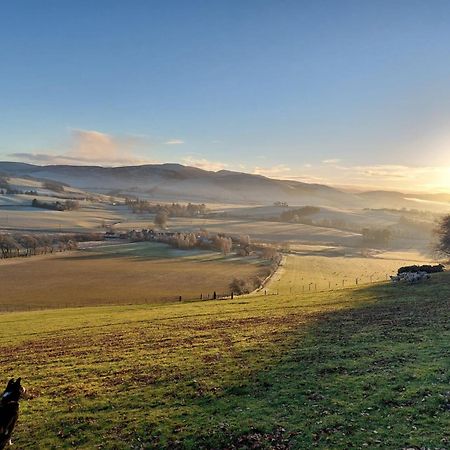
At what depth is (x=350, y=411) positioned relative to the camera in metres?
15.6

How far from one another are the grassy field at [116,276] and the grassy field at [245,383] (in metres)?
45.8

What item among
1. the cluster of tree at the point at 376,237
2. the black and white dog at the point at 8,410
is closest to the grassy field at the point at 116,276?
the black and white dog at the point at 8,410

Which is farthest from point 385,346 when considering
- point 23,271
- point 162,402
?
point 23,271

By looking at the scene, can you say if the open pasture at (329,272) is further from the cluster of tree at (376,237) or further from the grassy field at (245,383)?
the grassy field at (245,383)

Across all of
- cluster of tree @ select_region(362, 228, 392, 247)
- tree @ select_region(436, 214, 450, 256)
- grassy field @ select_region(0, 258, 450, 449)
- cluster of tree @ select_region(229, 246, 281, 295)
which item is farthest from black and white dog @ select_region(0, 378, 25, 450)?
cluster of tree @ select_region(362, 228, 392, 247)

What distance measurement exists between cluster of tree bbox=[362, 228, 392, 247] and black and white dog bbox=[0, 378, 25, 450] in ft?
570

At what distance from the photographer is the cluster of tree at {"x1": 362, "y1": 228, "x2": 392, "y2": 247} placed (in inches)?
6988

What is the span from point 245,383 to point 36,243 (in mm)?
131183

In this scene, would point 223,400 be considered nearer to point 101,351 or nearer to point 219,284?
point 101,351

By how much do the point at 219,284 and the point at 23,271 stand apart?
47429 mm

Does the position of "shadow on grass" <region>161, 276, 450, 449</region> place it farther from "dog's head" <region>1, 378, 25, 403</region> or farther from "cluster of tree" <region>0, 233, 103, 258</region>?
"cluster of tree" <region>0, 233, 103, 258</region>

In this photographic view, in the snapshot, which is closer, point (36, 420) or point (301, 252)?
point (36, 420)

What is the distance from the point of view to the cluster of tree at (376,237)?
17750 centimetres

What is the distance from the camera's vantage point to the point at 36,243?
135 m
